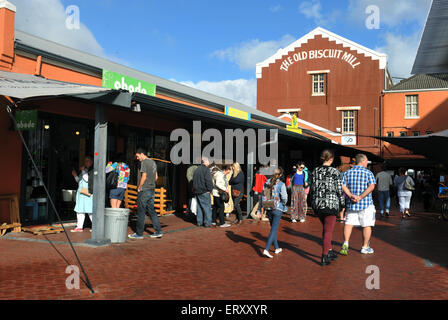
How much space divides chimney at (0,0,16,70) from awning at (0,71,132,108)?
48 cm

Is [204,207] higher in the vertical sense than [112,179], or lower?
lower

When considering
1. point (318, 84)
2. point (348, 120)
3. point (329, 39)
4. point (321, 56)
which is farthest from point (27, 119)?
point (329, 39)

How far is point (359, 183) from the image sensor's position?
7.20m

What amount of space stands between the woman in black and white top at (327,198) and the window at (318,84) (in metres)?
27.4

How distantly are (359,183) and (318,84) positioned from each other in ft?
89.5

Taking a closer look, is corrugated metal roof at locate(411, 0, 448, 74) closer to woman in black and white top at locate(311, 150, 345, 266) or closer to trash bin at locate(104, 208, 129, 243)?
woman in black and white top at locate(311, 150, 345, 266)

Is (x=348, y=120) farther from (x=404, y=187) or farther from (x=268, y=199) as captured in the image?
(x=268, y=199)

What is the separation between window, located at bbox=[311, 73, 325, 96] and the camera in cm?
3309
